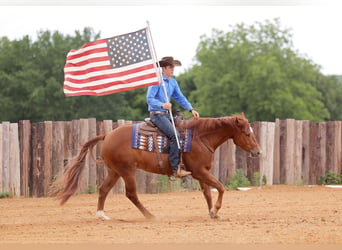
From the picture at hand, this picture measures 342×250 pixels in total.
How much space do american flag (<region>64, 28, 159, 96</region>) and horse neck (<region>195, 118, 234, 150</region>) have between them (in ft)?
4.76

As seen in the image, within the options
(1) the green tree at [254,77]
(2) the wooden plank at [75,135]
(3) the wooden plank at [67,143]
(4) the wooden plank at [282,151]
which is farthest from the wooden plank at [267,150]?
(1) the green tree at [254,77]

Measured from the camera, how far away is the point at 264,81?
1873 inches

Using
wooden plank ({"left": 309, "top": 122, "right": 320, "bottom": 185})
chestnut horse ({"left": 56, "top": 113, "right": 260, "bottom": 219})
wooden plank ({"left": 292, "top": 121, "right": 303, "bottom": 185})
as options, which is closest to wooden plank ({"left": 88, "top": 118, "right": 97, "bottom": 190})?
chestnut horse ({"left": 56, "top": 113, "right": 260, "bottom": 219})

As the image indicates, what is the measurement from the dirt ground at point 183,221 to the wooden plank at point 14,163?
0.52 m

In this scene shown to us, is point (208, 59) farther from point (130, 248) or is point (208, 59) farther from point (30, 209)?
point (130, 248)

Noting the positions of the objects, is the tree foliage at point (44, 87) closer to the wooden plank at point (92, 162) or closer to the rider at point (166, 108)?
the wooden plank at point (92, 162)

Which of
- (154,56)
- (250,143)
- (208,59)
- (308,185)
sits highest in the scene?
(208,59)

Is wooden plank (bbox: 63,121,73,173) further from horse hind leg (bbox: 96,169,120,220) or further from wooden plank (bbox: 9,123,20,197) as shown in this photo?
horse hind leg (bbox: 96,169,120,220)

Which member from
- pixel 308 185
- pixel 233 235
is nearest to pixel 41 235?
pixel 233 235

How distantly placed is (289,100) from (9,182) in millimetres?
33396

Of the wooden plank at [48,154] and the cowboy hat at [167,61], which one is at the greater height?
the cowboy hat at [167,61]

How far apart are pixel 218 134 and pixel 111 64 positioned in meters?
2.11

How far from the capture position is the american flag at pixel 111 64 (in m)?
11.4

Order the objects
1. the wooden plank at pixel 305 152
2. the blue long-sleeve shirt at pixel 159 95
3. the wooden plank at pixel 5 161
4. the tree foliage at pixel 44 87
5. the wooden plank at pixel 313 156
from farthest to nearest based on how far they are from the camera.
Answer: the tree foliage at pixel 44 87, the wooden plank at pixel 313 156, the wooden plank at pixel 305 152, the wooden plank at pixel 5 161, the blue long-sleeve shirt at pixel 159 95
